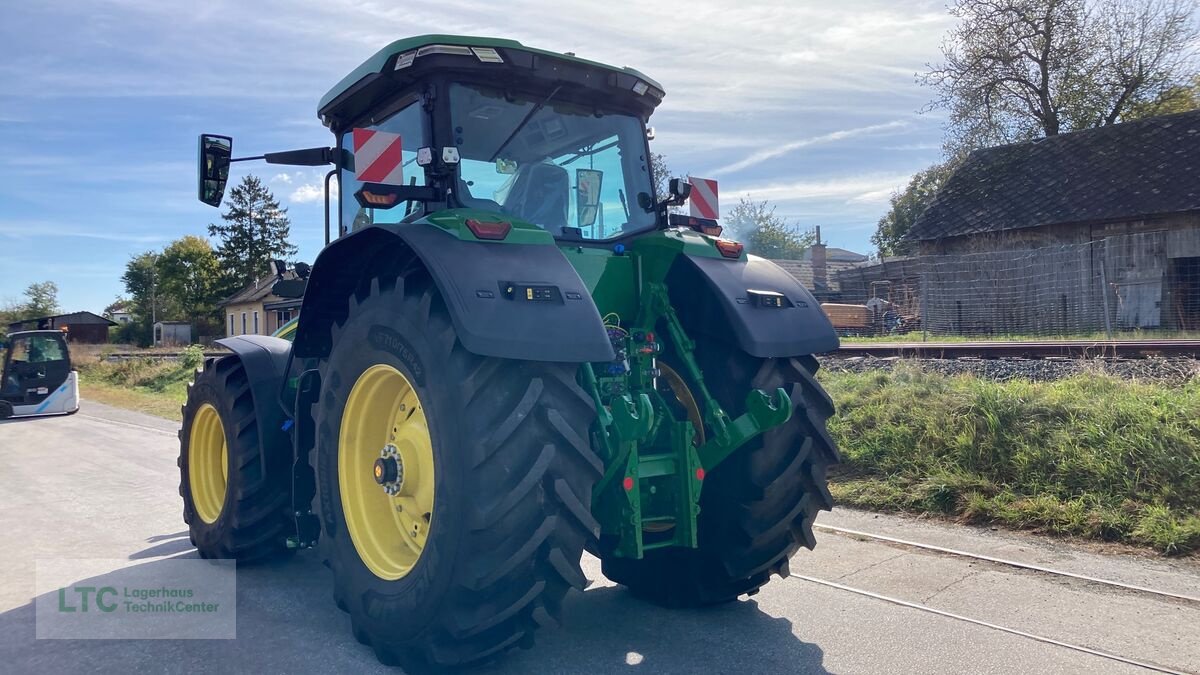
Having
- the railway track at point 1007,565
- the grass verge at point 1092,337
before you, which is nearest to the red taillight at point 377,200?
the railway track at point 1007,565

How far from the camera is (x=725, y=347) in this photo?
13.3 feet

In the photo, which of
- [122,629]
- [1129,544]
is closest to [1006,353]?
[1129,544]

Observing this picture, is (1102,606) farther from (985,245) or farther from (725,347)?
(985,245)

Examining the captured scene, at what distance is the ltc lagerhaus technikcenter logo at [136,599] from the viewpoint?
13.5 ft

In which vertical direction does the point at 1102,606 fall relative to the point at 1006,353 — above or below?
below

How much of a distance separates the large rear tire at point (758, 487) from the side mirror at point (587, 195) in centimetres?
88

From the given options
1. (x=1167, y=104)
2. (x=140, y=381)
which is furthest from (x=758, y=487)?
(x=1167, y=104)

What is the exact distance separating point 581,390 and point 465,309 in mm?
540

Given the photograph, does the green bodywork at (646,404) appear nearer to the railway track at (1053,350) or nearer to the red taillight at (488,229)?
the red taillight at (488,229)

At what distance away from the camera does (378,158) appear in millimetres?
3824

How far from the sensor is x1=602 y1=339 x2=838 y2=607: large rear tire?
3.87 meters

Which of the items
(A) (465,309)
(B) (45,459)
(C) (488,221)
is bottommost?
(B) (45,459)

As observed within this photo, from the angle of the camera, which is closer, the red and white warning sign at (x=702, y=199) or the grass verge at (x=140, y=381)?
the red and white warning sign at (x=702, y=199)

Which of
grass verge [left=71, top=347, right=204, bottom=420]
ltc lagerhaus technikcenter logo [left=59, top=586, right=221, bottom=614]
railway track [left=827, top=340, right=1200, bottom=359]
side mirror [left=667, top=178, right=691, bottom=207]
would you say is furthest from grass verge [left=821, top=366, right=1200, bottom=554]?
grass verge [left=71, top=347, right=204, bottom=420]
